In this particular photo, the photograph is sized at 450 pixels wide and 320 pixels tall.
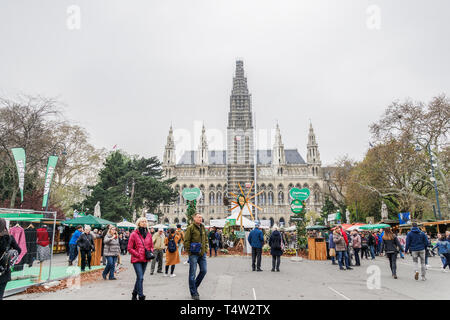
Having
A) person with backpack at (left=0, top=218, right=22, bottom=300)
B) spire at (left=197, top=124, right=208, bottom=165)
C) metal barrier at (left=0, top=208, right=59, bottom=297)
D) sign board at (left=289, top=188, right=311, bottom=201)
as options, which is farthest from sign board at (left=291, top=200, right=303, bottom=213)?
spire at (left=197, top=124, right=208, bottom=165)

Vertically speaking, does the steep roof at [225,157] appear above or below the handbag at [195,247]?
above

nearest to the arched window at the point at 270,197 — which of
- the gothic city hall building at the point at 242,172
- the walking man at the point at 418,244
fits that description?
the gothic city hall building at the point at 242,172

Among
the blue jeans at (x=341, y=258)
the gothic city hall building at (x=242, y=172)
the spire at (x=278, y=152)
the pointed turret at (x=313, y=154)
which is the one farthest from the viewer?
the pointed turret at (x=313, y=154)

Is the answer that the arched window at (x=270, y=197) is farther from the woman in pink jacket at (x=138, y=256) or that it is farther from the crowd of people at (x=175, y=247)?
the woman in pink jacket at (x=138, y=256)

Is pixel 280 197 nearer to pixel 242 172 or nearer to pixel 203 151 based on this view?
pixel 242 172

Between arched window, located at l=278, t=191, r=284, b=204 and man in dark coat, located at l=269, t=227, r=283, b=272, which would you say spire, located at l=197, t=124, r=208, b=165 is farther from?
man in dark coat, located at l=269, t=227, r=283, b=272

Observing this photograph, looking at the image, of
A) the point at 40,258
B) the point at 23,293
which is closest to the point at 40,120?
the point at 40,258

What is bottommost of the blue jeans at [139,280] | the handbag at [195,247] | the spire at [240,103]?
the blue jeans at [139,280]

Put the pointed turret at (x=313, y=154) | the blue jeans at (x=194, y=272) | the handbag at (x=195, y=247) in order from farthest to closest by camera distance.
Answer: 1. the pointed turret at (x=313, y=154)
2. the handbag at (x=195, y=247)
3. the blue jeans at (x=194, y=272)

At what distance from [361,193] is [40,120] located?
97.7 ft

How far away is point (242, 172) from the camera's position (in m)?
66.6

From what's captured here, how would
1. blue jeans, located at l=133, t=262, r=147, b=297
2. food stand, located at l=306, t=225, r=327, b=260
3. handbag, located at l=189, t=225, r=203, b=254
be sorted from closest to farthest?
blue jeans, located at l=133, t=262, r=147, b=297, handbag, located at l=189, t=225, r=203, b=254, food stand, located at l=306, t=225, r=327, b=260

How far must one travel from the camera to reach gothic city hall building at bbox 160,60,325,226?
225 ft

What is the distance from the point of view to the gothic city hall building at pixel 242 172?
68.6m
